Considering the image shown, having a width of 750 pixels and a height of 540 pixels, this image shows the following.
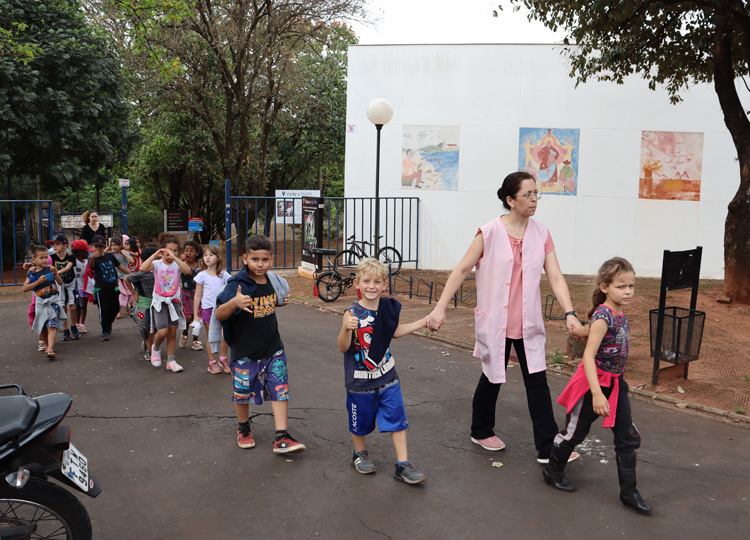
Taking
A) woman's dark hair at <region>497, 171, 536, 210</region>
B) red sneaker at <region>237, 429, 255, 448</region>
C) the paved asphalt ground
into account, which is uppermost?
woman's dark hair at <region>497, 171, 536, 210</region>

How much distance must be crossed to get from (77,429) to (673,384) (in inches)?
218

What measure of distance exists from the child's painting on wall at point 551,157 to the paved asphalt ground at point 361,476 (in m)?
9.19

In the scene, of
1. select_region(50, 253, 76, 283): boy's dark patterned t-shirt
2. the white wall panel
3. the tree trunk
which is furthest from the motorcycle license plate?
the white wall panel

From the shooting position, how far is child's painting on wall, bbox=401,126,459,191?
639 inches

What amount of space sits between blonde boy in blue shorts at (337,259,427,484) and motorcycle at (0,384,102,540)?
175 centimetres

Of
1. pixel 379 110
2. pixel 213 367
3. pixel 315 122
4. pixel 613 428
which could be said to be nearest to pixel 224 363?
pixel 213 367

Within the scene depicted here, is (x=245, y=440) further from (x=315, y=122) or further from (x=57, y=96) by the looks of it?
(x=315, y=122)

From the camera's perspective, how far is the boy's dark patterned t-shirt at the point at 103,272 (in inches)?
358

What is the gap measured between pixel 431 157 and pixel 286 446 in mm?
12025

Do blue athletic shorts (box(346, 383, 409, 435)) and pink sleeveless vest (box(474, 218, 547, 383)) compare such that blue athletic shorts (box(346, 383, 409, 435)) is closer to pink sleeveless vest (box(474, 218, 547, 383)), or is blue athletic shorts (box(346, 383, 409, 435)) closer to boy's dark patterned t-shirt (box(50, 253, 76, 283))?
pink sleeveless vest (box(474, 218, 547, 383))

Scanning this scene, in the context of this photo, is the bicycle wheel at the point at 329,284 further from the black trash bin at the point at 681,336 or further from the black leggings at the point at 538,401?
the black leggings at the point at 538,401

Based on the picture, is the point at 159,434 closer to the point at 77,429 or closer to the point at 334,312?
the point at 77,429

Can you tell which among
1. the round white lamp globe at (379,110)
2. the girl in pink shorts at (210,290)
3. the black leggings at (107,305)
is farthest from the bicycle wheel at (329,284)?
the girl in pink shorts at (210,290)

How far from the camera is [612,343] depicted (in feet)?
14.0
